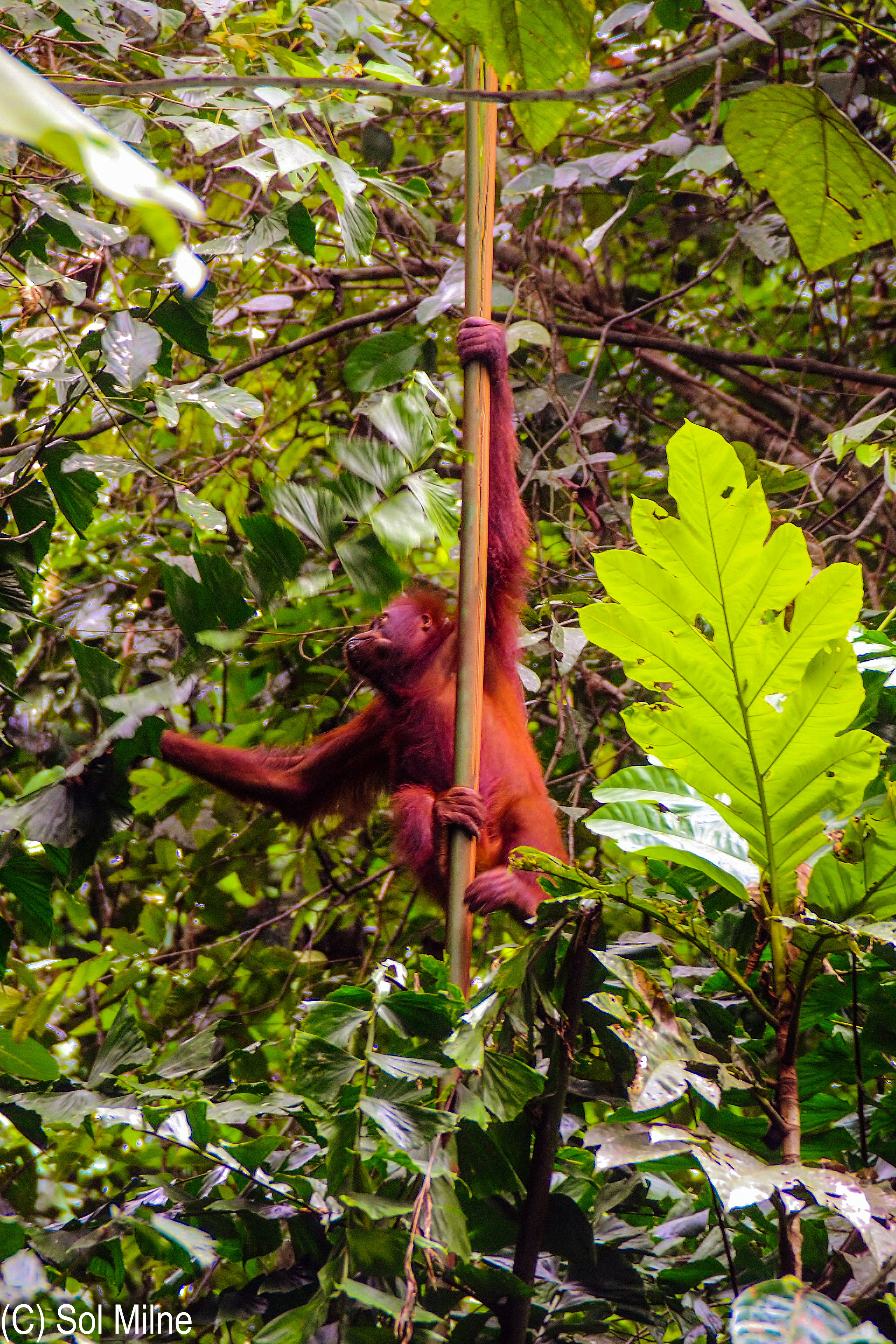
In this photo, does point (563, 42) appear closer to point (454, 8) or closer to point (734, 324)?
point (454, 8)

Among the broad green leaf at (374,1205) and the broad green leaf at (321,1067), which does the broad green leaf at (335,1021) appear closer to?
the broad green leaf at (321,1067)

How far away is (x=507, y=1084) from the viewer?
1.20 meters

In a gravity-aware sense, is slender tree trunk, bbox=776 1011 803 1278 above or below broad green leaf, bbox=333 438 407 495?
below

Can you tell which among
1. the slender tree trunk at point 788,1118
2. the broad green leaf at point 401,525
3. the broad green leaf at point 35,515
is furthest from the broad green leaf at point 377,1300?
the broad green leaf at point 35,515

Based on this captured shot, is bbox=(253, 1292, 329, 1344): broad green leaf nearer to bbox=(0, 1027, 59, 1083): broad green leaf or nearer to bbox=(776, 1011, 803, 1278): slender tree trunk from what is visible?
bbox=(776, 1011, 803, 1278): slender tree trunk

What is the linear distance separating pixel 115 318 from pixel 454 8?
2.68 feet

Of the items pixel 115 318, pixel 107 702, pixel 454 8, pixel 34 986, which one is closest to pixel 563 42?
pixel 454 8

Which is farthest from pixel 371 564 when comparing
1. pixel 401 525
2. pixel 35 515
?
pixel 35 515

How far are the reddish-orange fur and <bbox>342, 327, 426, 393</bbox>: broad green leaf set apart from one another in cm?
26

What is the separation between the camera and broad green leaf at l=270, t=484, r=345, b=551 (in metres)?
1.39

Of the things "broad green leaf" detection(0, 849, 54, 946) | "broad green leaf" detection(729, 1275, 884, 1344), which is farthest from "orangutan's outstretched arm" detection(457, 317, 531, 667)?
"broad green leaf" detection(729, 1275, 884, 1344)

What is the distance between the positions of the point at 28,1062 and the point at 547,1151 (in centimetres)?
74

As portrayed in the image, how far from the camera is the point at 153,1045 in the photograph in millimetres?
2883

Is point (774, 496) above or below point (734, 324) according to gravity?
below
